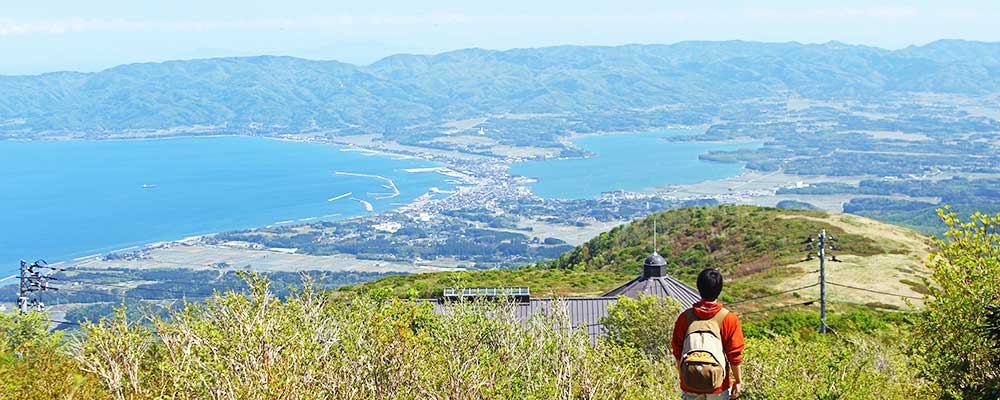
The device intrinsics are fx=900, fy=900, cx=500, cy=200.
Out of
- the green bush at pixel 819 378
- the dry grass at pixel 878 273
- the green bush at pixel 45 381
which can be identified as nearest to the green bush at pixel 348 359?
the green bush at pixel 45 381

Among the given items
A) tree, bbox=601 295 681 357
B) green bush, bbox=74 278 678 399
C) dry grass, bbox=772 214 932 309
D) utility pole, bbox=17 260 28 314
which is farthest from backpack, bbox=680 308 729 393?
dry grass, bbox=772 214 932 309

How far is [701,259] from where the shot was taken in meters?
66.1

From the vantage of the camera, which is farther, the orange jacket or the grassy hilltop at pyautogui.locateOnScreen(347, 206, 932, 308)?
the grassy hilltop at pyautogui.locateOnScreen(347, 206, 932, 308)

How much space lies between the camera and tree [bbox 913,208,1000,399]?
46.3 ft

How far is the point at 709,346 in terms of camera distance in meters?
8.19

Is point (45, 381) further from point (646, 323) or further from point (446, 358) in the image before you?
point (646, 323)

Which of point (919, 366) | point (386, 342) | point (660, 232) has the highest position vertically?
point (386, 342)

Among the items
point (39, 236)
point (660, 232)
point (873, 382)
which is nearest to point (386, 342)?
point (873, 382)

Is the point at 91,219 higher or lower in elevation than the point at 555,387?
lower

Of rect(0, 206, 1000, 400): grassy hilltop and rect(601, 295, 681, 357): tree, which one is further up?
rect(0, 206, 1000, 400): grassy hilltop

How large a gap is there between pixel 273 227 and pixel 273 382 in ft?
560

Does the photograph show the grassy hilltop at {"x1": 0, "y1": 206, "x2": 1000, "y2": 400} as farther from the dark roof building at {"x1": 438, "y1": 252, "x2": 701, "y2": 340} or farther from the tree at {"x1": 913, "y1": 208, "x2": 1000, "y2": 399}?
the dark roof building at {"x1": 438, "y1": 252, "x2": 701, "y2": 340}

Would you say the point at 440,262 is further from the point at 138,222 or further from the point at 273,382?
the point at 273,382

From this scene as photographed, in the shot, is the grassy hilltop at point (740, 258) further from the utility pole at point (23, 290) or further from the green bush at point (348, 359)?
the green bush at point (348, 359)
